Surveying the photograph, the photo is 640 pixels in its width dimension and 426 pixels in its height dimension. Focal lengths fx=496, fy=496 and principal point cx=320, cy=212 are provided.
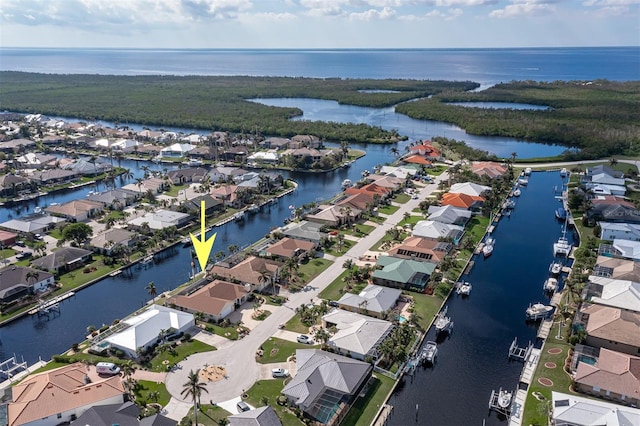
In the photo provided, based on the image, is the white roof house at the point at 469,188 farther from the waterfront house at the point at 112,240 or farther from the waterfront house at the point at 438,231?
the waterfront house at the point at 112,240

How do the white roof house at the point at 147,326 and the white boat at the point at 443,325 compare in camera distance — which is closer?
the white roof house at the point at 147,326

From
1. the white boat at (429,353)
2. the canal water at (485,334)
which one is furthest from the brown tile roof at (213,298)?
the white boat at (429,353)

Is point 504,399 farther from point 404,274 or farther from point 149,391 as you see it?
point 149,391

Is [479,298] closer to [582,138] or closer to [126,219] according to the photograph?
[126,219]

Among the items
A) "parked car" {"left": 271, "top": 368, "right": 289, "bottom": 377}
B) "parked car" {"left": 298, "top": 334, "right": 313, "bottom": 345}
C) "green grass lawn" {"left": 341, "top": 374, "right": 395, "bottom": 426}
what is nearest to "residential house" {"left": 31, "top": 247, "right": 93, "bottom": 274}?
"parked car" {"left": 298, "top": 334, "right": 313, "bottom": 345}

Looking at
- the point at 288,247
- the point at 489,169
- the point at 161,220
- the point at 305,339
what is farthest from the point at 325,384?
the point at 489,169

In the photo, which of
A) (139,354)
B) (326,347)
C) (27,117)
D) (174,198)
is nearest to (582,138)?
(174,198)
